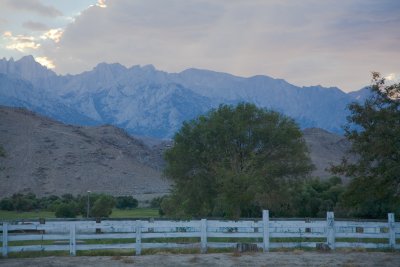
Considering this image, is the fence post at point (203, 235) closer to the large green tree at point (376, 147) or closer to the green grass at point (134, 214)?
the large green tree at point (376, 147)

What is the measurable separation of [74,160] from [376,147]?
103678mm

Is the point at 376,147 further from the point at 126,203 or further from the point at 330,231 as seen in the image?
the point at 126,203

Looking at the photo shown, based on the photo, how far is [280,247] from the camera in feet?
68.1

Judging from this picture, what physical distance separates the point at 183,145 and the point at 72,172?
239 ft

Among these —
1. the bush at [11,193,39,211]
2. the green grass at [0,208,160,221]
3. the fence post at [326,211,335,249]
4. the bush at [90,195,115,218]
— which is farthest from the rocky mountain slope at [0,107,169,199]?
the fence post at [326,211,335,249]

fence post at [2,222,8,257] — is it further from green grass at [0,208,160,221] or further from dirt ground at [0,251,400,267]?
green grass at [0,208,160,221]

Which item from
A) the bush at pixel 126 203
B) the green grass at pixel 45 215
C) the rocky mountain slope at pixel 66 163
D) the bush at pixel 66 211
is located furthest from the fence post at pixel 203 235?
the rocky mountain slope at pixel 66 163

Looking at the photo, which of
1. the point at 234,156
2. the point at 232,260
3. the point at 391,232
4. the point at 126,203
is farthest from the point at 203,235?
the point at 126,203

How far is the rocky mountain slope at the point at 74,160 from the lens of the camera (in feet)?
351

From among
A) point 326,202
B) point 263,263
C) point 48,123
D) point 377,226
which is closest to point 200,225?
point 263,263

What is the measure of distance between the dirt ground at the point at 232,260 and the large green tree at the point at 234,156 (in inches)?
919

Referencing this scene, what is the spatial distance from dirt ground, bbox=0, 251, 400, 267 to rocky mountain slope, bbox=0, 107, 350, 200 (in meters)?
72.2

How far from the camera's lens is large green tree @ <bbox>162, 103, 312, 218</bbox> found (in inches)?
1727

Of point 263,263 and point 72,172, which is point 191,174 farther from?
point 72,172
